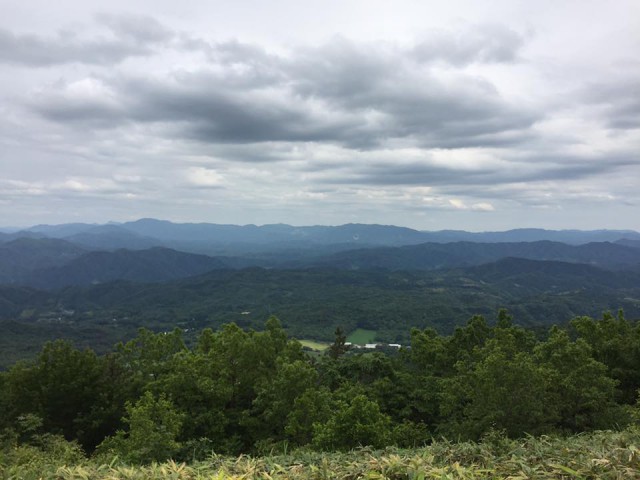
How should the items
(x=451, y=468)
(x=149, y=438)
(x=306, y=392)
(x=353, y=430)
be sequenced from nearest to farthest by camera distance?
(x=451, y=468) < (x=149, y=438) < (x=353, y=430) < (x=306, y=392)

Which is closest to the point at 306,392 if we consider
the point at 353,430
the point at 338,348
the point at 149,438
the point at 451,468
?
the point at 353,430

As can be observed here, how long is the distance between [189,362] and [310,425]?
408 inches

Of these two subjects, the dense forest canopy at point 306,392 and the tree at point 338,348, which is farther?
the tree at point 338,348

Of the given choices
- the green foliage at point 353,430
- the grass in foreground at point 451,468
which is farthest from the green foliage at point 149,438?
the grass in foreground at point 451,468

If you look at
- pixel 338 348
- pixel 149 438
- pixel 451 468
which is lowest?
pixel 338 348

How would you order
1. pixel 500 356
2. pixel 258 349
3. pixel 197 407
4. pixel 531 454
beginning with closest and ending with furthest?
pixel 531 454 < pixel 500 356 < pixel 197 407 < pixel 258 349

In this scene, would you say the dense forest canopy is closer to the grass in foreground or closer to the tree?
the grass in foreground

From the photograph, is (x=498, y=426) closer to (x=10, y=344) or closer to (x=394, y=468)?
(x=394, y=468)

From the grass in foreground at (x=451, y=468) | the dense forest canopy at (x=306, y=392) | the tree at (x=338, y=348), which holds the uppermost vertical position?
the grass in foreground at (x=451, y=468)

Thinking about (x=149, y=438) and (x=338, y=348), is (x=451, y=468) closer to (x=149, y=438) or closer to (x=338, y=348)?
(x=149, y=438)

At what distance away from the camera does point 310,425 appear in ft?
75.3

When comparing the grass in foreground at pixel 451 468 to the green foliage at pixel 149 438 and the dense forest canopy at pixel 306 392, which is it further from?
the green foliage at pixel 149 438

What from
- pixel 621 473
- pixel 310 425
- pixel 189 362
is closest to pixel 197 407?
pixel 189 362

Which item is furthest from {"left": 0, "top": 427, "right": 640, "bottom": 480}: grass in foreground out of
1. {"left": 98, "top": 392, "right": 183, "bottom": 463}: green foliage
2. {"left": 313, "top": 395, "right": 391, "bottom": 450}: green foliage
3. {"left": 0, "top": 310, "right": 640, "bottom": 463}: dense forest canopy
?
{"left": 313, "top": 395, "right": 391, "bottom": 450}: green foliage
